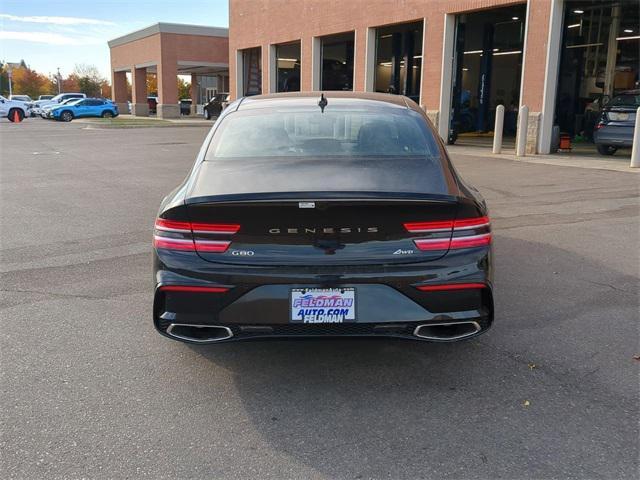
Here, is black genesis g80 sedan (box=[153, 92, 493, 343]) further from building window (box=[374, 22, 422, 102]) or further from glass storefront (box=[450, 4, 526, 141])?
building window (box=[374, 22, 422, 102])

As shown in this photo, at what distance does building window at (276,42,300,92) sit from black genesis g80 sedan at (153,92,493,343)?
92.8 ft

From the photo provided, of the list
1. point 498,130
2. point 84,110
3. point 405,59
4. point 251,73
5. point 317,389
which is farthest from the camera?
point 84,110

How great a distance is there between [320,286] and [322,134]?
1367 mm

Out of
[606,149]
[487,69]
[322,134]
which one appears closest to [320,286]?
[322,134]

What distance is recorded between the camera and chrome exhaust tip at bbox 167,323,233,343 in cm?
331

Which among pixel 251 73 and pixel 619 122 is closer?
pixel 619 122

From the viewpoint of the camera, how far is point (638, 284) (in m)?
5.47

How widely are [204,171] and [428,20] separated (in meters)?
18.9

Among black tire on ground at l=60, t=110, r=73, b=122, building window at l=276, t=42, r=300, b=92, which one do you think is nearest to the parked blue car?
black tire on ground at l=60, t=110, r=73, b=122

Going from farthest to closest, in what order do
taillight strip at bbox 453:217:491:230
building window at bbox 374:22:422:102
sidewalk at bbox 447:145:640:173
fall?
building window at bbox 374:22:422:102
sidewalk at bbox 447:145:640:173
taillight strip at bbox 453:217:491:230

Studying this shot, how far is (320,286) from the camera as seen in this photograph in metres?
3.20

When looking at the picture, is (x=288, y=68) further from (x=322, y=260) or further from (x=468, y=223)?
(x=322, y=260)

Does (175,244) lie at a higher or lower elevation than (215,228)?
lower

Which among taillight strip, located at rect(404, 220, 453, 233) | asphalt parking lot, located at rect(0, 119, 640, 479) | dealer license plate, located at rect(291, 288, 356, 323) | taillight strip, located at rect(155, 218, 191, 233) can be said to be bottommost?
asphalt parking lot, located at rect(0, 119, 640, 479)
